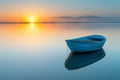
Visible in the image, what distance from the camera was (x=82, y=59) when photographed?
14.0 m

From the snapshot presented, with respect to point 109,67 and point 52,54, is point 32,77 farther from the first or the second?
point 52,54

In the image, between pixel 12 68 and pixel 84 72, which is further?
pixel 12 68

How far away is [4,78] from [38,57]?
192 inches

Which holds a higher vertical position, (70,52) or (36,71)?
(70,52)

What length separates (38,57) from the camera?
14.4m

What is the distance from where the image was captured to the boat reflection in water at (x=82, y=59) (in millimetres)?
12504

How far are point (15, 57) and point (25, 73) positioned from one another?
4063mm

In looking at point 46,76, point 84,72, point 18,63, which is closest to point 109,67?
point 84,72

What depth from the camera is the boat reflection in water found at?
41.0ft

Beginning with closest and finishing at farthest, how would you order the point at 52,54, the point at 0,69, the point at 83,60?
the point at 0,69 < the point at 83,60 < the point at 52,54

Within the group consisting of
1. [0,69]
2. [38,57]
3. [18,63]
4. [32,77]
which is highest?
[38,57]

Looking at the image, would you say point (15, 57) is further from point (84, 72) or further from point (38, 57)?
point (84, 72)

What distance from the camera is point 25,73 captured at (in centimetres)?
1049

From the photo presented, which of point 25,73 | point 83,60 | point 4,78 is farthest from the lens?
point 83,60
